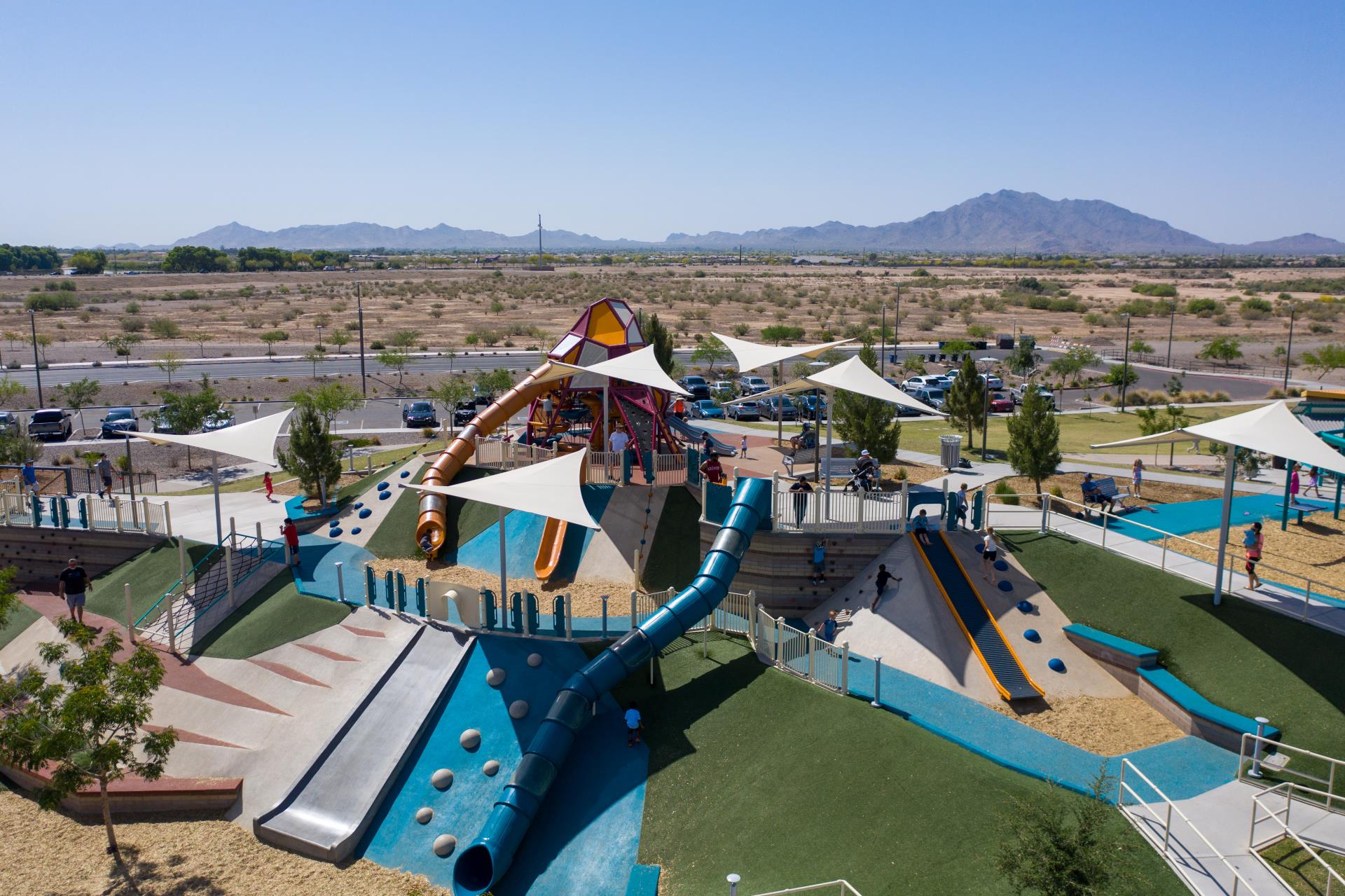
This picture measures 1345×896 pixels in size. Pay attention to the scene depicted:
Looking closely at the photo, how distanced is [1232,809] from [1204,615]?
564 cm

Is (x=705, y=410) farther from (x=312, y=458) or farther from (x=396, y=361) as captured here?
(x=312, y=458)

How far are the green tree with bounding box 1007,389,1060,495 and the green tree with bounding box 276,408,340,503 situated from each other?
68.6 feet

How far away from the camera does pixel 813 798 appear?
14883 millimetres

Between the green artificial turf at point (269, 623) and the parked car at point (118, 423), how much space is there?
24544 millimetres

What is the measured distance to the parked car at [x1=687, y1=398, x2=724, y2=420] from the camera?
46719 mm

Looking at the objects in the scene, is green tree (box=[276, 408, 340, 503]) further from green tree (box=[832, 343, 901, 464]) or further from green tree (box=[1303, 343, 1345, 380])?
green tree (box=[1303, 343, 1345, 380])

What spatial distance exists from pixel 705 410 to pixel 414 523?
893 inches

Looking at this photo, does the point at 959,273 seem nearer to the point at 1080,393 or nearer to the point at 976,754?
the point at 1080,393

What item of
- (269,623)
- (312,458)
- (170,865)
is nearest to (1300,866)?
(170,865)

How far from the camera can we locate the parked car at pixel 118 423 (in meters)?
43.8

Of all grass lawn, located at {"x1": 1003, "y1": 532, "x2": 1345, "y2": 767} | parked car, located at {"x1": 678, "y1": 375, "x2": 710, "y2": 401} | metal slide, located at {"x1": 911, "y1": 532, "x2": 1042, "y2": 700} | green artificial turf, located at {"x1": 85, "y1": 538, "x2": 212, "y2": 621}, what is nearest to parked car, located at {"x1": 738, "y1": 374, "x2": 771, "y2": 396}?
parked car, located at {"x1": 678, "y1": 375, "x2": 710, "y2": 401}

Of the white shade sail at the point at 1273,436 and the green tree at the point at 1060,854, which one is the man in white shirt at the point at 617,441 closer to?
the white shade sail at the point at 1273,436

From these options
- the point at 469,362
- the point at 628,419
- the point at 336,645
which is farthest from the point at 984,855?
the point at 469,362

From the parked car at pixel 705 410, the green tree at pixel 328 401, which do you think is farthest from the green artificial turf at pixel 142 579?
the parked car at pixel 705 410
